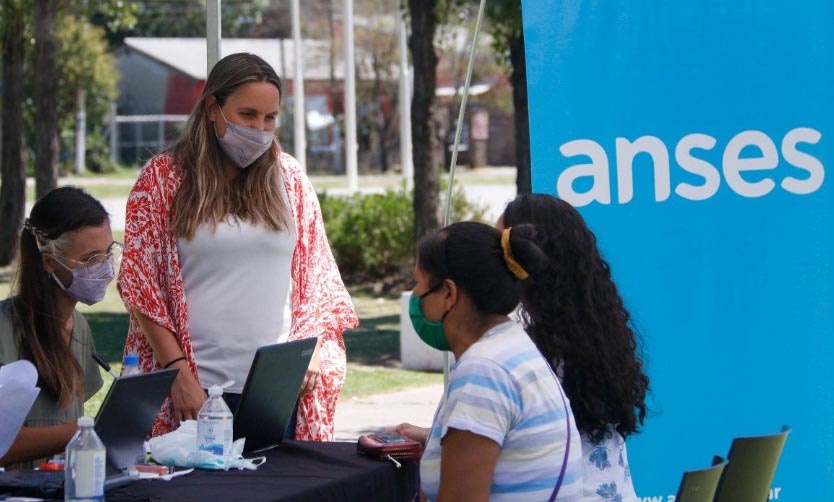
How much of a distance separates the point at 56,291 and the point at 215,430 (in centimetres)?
62

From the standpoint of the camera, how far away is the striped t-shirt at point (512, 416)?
9.07 feet

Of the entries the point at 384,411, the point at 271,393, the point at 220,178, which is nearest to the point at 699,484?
the point at 271,393

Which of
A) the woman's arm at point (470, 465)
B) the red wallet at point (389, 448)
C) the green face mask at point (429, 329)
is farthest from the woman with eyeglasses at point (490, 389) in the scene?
the red wallet at point (389, 448)

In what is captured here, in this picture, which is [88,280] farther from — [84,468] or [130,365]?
[84,468]

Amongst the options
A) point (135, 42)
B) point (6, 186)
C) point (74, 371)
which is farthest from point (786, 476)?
point (135, 42)

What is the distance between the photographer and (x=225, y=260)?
387 cm

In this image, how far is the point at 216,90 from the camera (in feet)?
13.0

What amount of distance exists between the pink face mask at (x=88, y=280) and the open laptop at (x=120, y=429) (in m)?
0.49

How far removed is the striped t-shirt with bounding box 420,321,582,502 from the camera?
9.07ft

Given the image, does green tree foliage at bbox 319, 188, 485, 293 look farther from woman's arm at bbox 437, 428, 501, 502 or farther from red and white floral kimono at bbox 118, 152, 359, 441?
woman's arm at bbox 437, 428, 501, 502

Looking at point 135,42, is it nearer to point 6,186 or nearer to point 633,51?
point 6,186

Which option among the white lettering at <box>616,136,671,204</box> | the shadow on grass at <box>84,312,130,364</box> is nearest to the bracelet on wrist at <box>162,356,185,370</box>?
the white lettering at <box>616,136,671,204</box>

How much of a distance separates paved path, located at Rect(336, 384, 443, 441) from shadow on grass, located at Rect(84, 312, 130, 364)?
7.13ft

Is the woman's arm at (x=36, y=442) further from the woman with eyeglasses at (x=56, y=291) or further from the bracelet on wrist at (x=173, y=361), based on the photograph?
the bracelet on wrist at (x=173, y=361)
